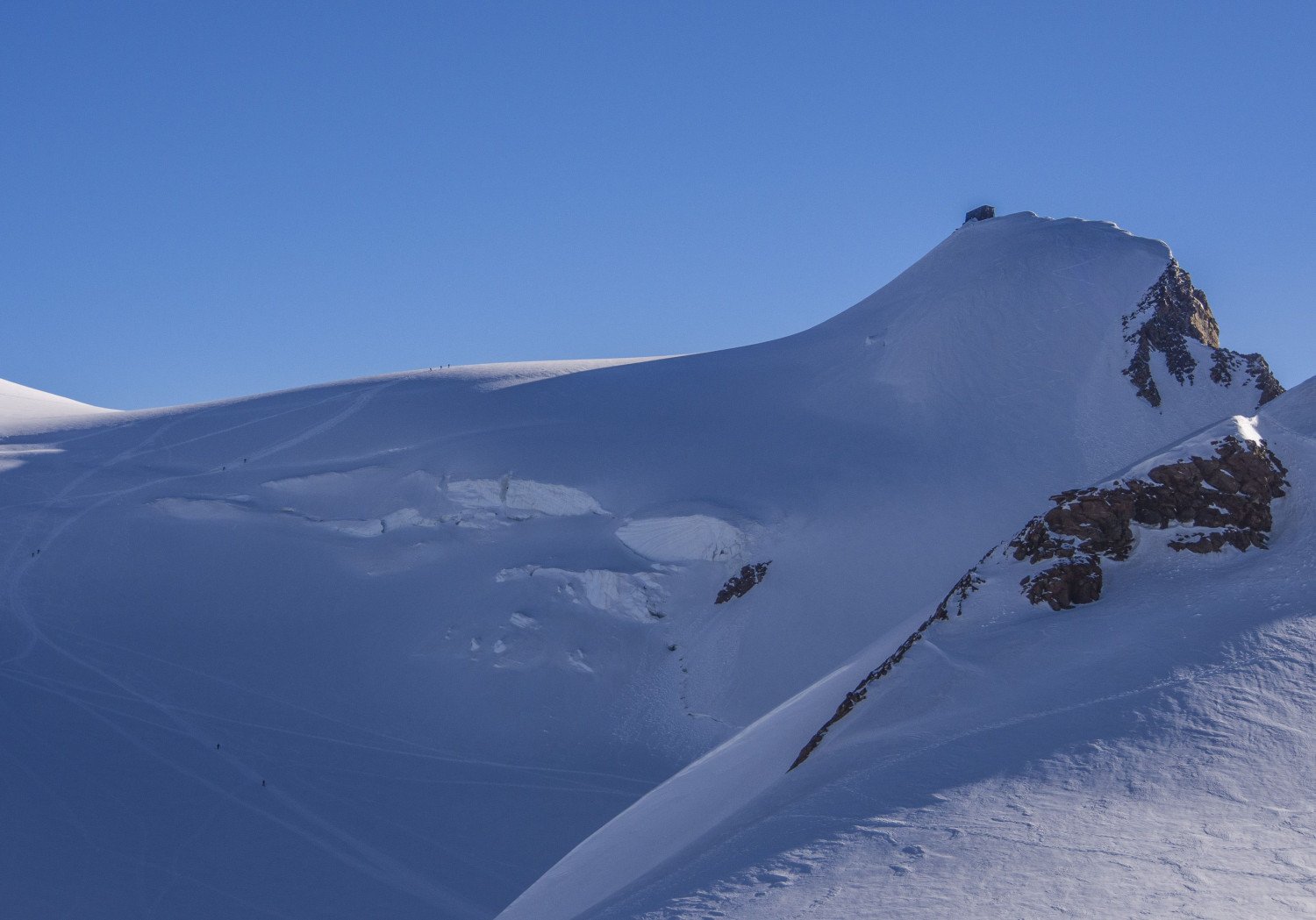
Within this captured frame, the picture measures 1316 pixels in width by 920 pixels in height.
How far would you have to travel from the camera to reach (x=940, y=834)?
5.98 metres

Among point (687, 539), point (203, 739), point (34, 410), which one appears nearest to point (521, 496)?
point (687, 539)

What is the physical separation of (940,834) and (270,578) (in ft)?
75.4

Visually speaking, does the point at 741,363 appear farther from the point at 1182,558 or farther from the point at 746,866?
the point at 746,866

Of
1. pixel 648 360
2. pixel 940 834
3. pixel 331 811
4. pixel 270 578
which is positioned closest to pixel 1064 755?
pixel 940 834

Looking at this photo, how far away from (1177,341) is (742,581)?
15.2m

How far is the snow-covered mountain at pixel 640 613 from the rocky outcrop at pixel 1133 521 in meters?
0.06

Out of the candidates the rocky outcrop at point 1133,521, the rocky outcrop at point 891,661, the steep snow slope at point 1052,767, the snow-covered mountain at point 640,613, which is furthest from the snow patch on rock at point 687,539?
the rocky outcrop at point 1133,521

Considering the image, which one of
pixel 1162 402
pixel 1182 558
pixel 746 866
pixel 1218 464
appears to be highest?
pixel 1162 402

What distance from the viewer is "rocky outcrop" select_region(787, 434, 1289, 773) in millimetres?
9617

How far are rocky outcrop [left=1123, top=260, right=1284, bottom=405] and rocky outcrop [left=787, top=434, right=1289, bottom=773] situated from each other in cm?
1986

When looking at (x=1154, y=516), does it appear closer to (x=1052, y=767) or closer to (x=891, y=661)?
(x=891, y=661)

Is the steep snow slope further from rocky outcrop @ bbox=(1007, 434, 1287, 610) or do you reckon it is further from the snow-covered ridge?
the snow-covered ridge

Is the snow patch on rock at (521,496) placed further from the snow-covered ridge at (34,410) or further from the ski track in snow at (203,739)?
the snow-covered ridge at (34,410)

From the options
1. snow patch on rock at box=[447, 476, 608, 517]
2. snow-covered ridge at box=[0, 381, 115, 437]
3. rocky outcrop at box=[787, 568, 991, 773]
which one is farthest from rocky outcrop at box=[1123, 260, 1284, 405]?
snow-covered ridge at box=[0, 381, 115, 437]
